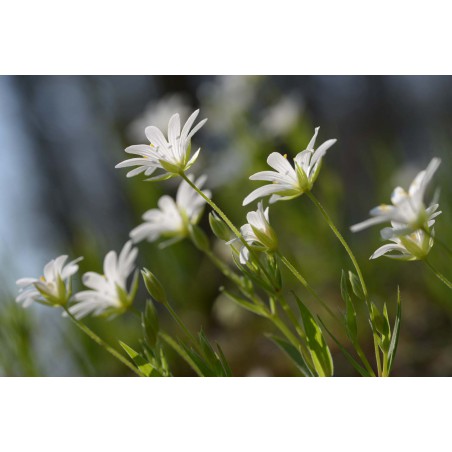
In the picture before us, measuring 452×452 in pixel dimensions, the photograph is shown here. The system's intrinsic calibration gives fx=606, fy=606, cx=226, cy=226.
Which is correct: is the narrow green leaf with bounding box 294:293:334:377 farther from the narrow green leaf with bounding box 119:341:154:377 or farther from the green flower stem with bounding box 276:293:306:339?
the narrow green leaf with bounding box 119:341:154:377

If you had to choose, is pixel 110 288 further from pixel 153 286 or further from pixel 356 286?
pixel 356 286

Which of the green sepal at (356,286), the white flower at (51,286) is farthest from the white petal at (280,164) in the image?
the white flower at (51,286)

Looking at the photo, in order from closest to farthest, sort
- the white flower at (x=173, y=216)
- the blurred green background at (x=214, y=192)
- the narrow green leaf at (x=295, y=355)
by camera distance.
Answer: the narrow green leaf at (x=295, y=355)
the white flower at (x=173, y=216)
the blurred green background at (x=214, y=192)

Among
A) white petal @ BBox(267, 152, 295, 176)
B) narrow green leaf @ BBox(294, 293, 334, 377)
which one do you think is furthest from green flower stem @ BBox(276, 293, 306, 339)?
white petal @ BBox(267, 152, 295, 176)

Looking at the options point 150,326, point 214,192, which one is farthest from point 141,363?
point 214,192

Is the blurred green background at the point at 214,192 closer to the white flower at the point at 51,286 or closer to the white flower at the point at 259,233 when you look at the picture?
the white flower at the point at 259,233
